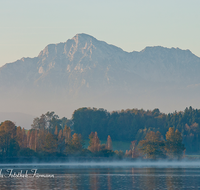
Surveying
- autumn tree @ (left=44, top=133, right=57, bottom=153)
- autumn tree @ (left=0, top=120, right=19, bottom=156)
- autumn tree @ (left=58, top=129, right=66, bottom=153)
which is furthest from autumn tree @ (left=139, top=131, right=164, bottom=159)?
autumn tree @ (left=0, top=120, right=19, bottom=156)

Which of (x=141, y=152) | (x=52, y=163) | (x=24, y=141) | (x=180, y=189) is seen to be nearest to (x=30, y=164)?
(x=52, y=163)

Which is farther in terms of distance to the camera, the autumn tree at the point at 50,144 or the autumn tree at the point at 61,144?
the autumn tree at the point at 61,144

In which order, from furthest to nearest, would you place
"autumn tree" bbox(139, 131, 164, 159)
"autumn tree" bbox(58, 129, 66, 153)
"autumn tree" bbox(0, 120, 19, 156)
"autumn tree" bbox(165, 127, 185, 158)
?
"autumn tree" bbox(58, 129, 66, 153) → "autumn tree" bbox(165, 127, 185, 158) → "autumn tree" bbox(139, 131, 164, 159) → "autumn tree" bbox(0, 120, 19, 156)

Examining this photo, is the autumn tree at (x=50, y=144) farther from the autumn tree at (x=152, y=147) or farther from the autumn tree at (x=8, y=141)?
the autumn tree at (x=152, y=147)

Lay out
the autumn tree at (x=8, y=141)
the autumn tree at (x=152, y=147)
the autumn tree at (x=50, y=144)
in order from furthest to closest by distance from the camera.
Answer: the autumn tree at (x=152, y=147) < the autumn tree at (x=50, y=144) < the autumn tree at (x=8, y=141)

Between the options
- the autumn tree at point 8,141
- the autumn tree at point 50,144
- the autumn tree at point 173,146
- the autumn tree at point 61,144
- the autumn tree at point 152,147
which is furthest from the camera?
the autumn tree at point 61,144

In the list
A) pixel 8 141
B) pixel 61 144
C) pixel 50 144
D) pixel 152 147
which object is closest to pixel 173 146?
pixel 152 147

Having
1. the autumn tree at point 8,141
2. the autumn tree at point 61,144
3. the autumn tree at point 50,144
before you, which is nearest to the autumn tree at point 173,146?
the autumn tree at point 61,144

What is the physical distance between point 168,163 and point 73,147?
37.0 meters

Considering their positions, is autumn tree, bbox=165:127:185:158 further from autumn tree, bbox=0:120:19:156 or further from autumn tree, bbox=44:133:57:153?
autumn tree, bbox=0:120:19:156

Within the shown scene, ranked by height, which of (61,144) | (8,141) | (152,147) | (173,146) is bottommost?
(152,147)

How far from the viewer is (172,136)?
16175 cm

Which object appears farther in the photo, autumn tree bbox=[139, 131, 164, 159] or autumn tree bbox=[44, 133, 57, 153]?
autumn tree bbox=[139, 131, 164, 159]

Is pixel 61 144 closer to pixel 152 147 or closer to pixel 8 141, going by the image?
pixel 8 141
